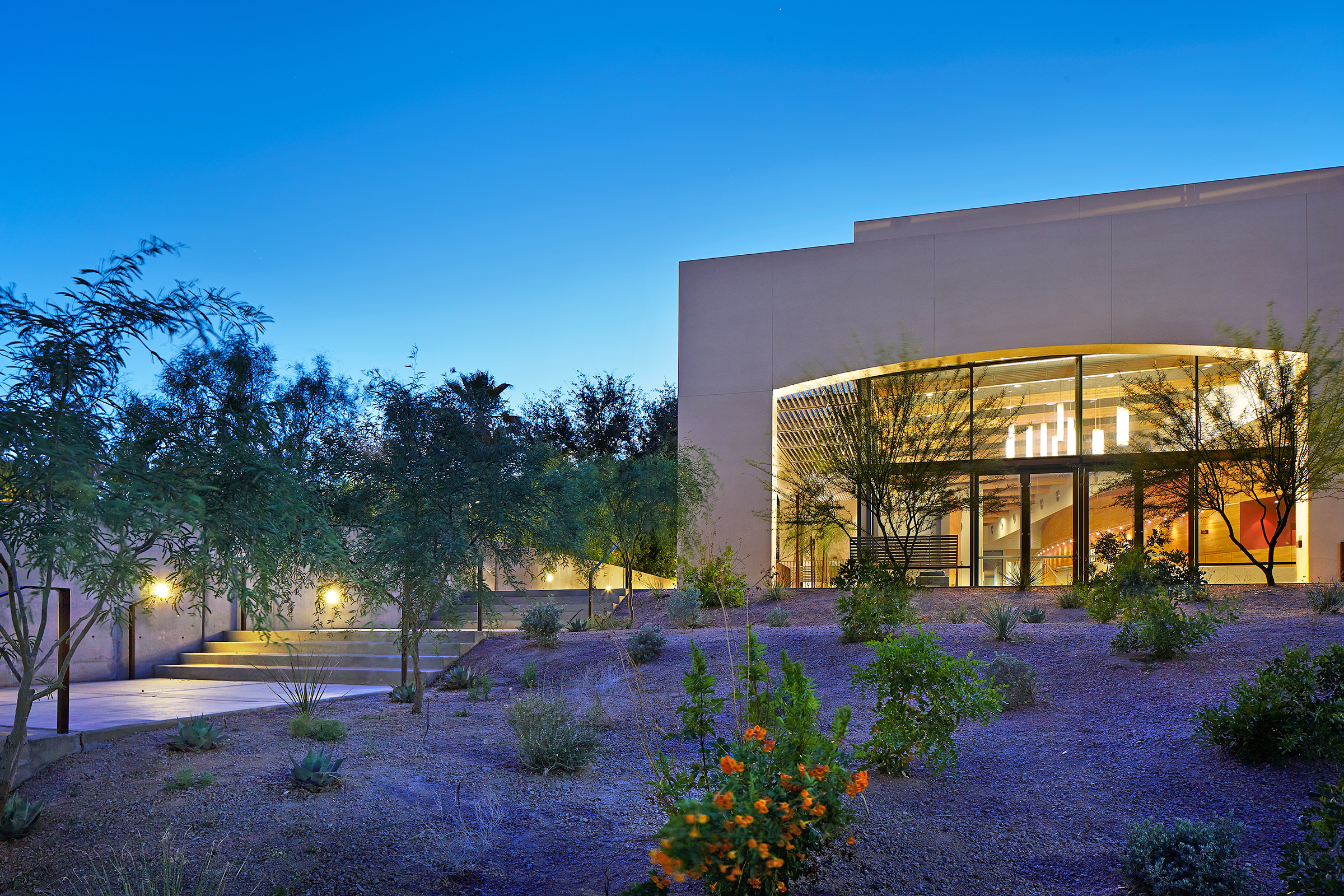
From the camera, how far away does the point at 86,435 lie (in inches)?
152

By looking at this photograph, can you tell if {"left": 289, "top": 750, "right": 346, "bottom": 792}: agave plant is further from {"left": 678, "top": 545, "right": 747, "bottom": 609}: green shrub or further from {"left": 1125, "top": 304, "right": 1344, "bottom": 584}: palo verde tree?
{"left": 1125, "top": 304, "right": 1344, "bottom": 584}: palo verde tree

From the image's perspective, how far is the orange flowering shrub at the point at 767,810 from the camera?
2996 millimetres

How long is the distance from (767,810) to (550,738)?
3.61 meters

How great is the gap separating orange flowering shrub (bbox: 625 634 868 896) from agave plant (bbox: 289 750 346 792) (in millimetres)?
2607

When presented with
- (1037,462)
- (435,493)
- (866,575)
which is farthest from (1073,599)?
(435,493)

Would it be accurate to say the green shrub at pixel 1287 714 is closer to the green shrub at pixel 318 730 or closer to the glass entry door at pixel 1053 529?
the green shrub at pixel 318 730

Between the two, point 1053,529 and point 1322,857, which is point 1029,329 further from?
point 1322,857

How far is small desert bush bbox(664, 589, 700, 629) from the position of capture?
48.6 feet

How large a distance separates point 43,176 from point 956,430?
17.7 metres

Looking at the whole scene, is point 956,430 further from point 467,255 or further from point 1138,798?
point 467,255

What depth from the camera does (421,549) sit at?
25.5 feet

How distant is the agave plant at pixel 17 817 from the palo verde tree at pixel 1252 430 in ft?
58.4

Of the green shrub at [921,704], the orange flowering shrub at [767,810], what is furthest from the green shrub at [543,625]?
the orange flowering shrub at [767,810]

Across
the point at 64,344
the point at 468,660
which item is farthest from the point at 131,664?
the point at 64,344
